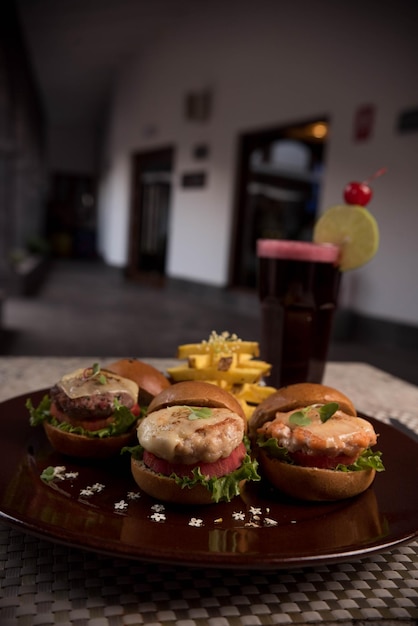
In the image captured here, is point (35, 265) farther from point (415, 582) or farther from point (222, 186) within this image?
point (415, 582)

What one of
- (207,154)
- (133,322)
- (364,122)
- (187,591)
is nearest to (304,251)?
(187,591)

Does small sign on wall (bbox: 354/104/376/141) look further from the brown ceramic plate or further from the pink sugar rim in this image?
the brown ceramic plate

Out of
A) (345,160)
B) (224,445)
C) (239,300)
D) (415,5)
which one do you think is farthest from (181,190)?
(224,445)

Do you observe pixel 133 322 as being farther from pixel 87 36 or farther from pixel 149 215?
pixel 87 36

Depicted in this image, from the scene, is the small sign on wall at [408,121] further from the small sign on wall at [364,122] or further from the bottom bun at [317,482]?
the bottom bun at [317,482]

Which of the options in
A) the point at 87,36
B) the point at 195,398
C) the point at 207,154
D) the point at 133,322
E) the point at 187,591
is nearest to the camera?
the point at 187,591

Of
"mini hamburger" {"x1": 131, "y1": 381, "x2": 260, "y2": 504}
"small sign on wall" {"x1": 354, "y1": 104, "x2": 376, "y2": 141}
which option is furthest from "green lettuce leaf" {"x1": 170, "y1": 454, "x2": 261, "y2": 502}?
"small sign on wall" {"x1": 354, "y1": 104, "x2": 376, "y2": 141}
